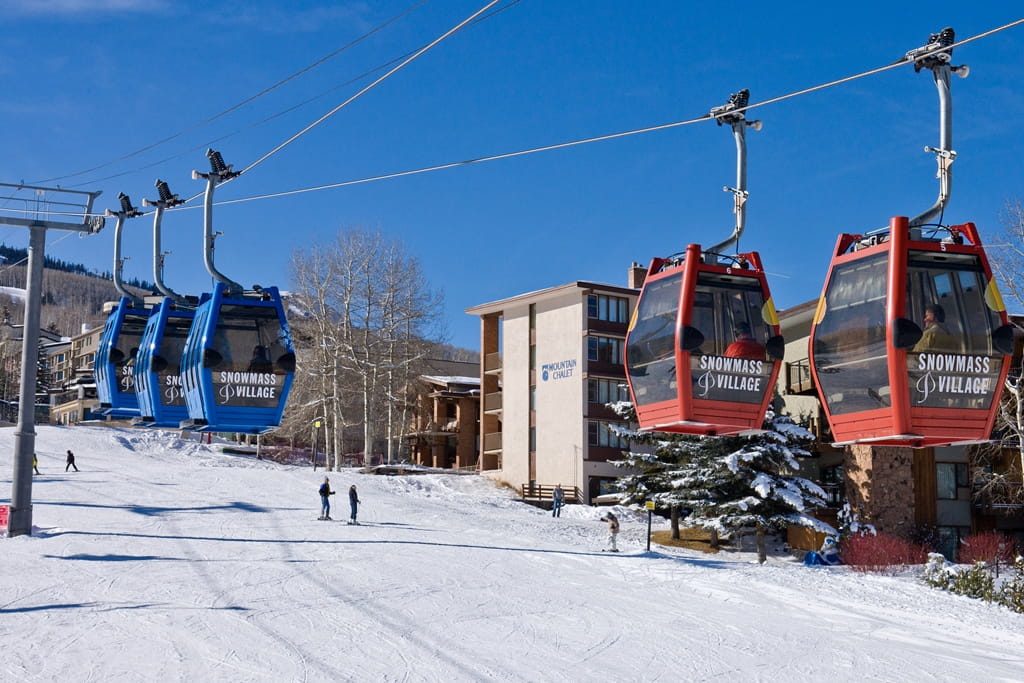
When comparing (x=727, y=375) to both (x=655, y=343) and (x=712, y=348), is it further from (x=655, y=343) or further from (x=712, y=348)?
(x=655, y=343)

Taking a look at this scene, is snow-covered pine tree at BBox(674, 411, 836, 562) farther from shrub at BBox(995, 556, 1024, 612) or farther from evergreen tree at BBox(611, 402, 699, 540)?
shrub at BBox(995, 556, 1024, 612)

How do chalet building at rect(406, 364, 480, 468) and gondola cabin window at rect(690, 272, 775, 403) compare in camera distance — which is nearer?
gondola cabin window at rect(690, 272, 775, 403)

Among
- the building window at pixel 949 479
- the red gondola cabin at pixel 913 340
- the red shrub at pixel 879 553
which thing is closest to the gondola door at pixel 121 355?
the red gondola cabin at pixel 913 340

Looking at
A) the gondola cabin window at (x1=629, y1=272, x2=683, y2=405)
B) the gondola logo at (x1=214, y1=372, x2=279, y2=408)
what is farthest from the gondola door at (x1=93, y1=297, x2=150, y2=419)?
the gondola cabin window at (x1=629, y1=272, x2=683, y2=405)

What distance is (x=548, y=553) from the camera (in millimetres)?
34594

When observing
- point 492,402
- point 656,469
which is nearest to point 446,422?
point 492,402

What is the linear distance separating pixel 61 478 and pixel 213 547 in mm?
20911

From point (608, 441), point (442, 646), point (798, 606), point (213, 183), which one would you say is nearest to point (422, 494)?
point (608, 441)

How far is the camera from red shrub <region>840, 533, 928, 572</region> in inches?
1391

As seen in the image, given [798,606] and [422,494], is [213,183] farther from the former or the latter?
[422,494]

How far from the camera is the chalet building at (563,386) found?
54250 mm

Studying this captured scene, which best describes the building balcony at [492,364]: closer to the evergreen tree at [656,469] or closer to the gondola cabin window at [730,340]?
the evergreen tree at [656,469]

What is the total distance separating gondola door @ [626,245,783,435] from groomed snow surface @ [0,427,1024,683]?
709 centimetres

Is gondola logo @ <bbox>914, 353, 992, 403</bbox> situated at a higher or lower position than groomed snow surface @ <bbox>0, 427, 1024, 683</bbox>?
higher
